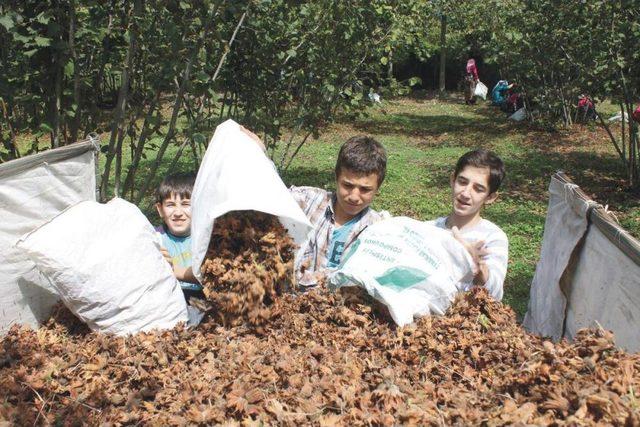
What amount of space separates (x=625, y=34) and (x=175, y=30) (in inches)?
244

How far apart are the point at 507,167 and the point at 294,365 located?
884 centimetres

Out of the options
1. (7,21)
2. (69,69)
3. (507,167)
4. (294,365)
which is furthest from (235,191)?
(507,167)

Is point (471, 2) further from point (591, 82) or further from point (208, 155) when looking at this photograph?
point (208, 155)

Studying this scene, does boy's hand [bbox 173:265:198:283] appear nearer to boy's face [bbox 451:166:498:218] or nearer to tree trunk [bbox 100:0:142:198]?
tree trunk [bbox 100:0:142:198]

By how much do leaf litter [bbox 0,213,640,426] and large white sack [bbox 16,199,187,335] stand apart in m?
0.14

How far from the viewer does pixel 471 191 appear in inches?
124

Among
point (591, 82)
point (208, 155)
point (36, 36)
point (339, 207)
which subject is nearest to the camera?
point (208, 155)

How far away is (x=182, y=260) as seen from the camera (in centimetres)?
313

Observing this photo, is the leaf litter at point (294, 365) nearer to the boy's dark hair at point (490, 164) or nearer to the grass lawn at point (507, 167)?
the boy's dark hair at point (490, 164)

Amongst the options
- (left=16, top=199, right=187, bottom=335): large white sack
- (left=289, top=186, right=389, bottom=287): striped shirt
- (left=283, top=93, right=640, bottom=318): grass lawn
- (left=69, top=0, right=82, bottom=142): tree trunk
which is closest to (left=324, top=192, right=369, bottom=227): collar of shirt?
(left=289, top=186, right=389, bottom=287): striped shirt

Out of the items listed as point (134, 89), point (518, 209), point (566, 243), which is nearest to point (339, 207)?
point (566, 243)

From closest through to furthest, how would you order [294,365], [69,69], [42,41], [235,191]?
[294,365], [235,191], [42,41], [69,69]

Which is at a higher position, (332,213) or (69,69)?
(69,69)

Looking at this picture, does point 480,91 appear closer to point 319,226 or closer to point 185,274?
point 319,226
